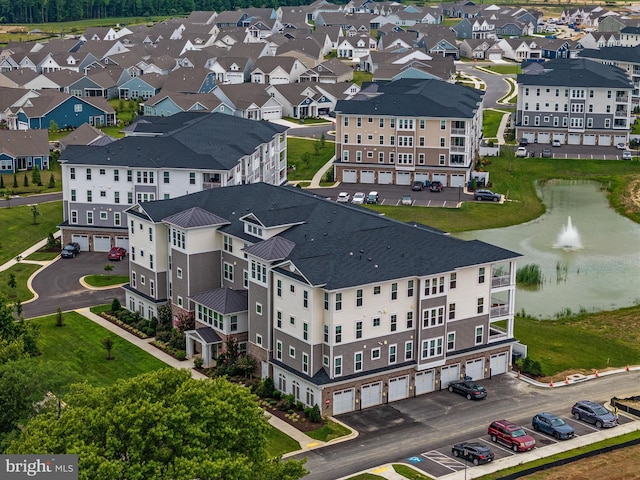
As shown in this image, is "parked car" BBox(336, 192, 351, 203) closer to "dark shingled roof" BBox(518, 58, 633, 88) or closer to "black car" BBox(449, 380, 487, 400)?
"dark shingled roof" BBox(518, 58, 633, 88)

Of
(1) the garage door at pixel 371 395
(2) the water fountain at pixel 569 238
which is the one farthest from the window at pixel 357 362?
(2) the water fountain at pixel 569 238

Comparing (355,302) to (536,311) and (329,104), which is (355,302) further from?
(329,104)

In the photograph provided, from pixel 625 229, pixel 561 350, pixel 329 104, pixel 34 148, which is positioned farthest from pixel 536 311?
pixel 329 104

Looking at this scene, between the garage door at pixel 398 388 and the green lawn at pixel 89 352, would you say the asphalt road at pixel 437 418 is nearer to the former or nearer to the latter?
the garage door at pixel 398 388

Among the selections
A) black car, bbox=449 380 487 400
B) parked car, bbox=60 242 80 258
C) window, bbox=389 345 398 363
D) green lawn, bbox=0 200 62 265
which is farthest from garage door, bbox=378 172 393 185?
window, bbox=389 345 398 363

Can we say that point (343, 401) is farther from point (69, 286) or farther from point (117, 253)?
point (117, 253)

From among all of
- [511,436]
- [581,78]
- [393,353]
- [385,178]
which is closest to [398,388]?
[393,353]
